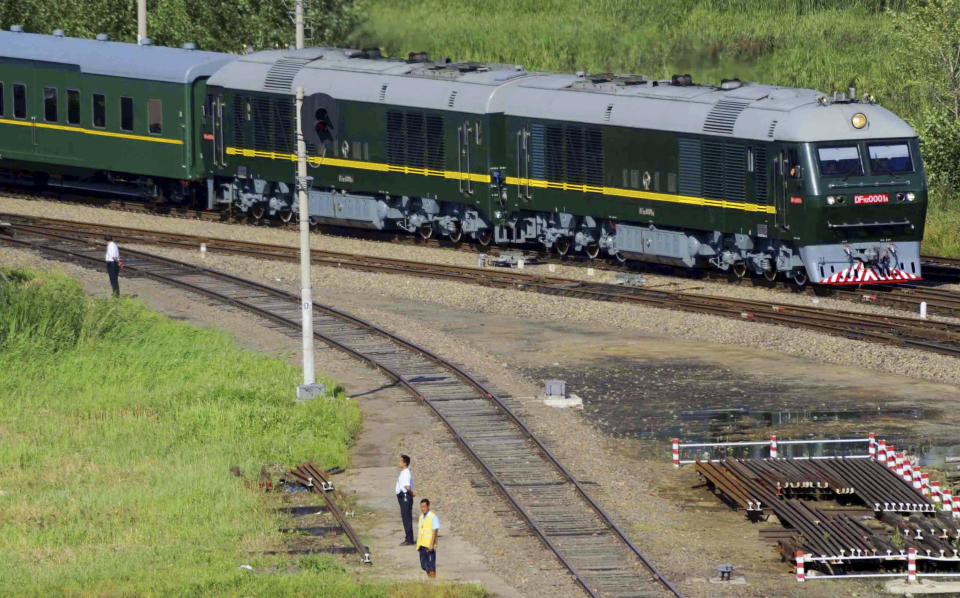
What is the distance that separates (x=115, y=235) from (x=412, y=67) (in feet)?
29.6

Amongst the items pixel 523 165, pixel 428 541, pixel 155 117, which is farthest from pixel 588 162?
pixel 428 541

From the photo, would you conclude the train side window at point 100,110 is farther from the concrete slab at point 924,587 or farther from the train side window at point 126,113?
the concrete slab at point 924,587

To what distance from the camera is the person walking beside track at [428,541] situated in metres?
19.5

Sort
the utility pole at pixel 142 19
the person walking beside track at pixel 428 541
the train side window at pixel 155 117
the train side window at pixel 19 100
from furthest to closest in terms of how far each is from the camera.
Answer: the utility pole at pixel 142 19 → the train side window at pixel 19 100 → the train side window at pixel 155 117 → the person walking beside track at pixel 428 541

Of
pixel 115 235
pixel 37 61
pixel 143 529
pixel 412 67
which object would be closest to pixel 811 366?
pixel 143 529

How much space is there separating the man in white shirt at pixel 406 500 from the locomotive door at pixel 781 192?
16.7m

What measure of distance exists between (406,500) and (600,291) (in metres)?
16.8

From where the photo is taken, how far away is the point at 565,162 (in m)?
41.0

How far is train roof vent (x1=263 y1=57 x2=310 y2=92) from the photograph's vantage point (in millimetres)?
46469

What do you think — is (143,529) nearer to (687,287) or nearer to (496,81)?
(687,287)

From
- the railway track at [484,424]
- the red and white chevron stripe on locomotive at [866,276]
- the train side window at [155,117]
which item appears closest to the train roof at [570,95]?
the train side window at [155,117]

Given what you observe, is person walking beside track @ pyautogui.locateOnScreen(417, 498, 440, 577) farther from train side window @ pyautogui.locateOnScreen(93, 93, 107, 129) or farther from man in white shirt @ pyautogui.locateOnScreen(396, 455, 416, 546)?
train side window @ pyautogui.locateOnScreen(93, 93, 107, 129)

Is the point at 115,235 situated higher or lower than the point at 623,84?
lower

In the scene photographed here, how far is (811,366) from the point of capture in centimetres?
3077
